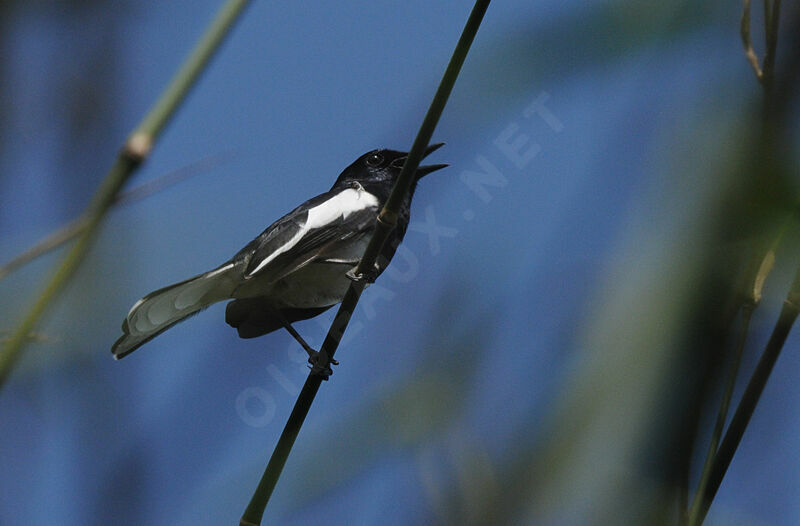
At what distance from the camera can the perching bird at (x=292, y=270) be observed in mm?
2994

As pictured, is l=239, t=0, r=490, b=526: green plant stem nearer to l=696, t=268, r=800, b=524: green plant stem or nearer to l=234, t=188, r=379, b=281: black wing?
l=696, t=268, r=800, b=524: green plant stem

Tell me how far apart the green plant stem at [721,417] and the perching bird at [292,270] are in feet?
6.97

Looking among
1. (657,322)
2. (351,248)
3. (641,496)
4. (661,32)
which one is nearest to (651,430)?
(641,496)

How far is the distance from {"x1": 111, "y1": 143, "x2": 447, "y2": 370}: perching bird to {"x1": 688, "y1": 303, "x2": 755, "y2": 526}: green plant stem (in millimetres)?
2125

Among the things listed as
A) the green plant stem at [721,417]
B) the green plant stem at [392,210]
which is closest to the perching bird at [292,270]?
the green plant stem at [392,210]

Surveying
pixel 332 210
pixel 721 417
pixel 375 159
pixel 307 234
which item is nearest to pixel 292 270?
pixel 307 234

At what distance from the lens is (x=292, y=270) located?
3.18 metres

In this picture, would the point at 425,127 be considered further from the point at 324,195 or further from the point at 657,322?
the point at 324,195

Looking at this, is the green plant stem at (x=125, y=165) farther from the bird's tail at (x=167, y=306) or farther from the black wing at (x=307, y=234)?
the black wing at (x=307, y=234)

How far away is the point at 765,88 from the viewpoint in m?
0.85

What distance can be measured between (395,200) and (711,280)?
3.33 ft

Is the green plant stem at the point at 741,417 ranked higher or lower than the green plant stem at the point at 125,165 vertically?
lower

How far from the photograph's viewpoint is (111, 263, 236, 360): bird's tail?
2775 millimetres

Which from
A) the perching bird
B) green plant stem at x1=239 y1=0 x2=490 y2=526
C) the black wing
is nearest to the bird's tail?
the perching bird
